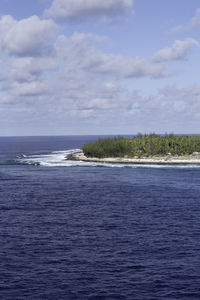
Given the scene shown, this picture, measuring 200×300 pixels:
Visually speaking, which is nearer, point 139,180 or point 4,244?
point 4,244

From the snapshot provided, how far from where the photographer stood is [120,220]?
76.1 meters

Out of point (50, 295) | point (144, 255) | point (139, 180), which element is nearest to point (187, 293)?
point (144, 255)

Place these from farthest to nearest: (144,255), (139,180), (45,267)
A: 1. (139,180)
2. (144,255)
3. (45,267)

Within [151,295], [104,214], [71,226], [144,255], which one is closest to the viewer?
[151,295]

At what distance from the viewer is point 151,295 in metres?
41.8

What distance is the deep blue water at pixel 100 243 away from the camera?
44.2 metres

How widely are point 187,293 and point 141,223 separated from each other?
30.4 m

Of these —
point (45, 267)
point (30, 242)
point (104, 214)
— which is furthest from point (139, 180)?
point (45, 267)

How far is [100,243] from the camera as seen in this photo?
60.2m

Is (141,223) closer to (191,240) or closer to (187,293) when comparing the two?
(191,240)

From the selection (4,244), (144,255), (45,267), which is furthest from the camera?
(4,244)

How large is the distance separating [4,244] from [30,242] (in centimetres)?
458

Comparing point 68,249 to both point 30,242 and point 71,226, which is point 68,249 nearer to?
point 30,242

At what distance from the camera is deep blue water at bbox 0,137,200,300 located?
1738 inches
